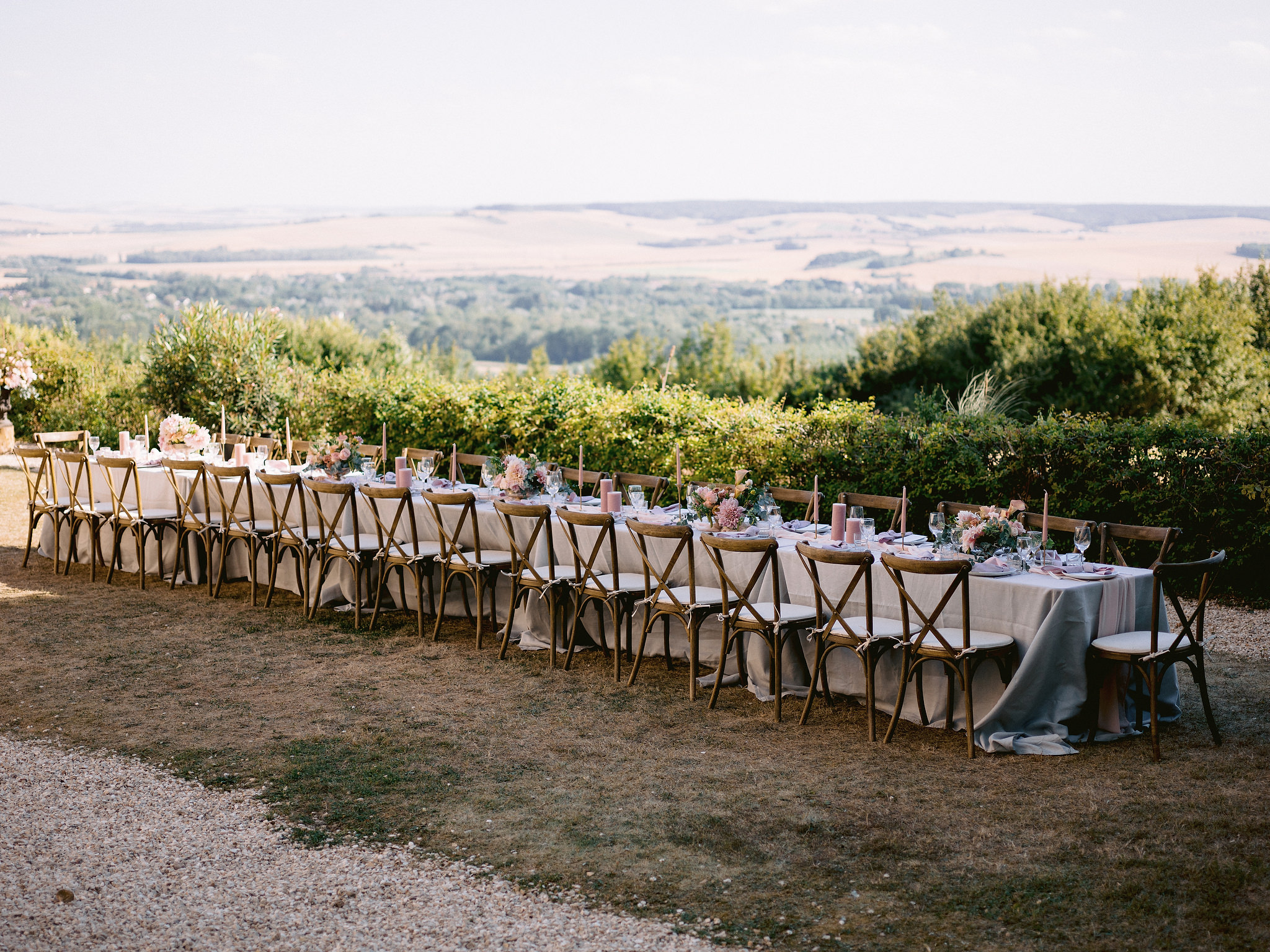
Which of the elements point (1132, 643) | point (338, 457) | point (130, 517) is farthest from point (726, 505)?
point (130, 517)

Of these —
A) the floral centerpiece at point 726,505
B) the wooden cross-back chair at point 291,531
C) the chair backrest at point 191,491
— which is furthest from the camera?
the chair backrest at point 191,491

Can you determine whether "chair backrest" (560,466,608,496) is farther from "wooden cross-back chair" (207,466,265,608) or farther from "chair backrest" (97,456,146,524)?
"chair backrest" (97,456,146,524)

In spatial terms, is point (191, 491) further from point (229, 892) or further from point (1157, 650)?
point (1157, 650)

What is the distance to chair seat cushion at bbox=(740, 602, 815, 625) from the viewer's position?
514 cm

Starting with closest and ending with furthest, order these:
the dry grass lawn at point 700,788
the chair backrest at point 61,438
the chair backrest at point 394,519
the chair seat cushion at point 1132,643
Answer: the dry grass lawn at point 700,788, the chair seat cushion at point 1132,643, the chair backrest at point 394,519, the chair backrest at point 61,438

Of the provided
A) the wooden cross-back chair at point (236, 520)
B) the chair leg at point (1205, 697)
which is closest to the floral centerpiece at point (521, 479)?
the wooden cross-back chair at point (236, 520)

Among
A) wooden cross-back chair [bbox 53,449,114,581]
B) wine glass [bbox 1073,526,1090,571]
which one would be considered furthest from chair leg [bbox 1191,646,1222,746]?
wooden cross-back chair [bbox 53,449,114,581]

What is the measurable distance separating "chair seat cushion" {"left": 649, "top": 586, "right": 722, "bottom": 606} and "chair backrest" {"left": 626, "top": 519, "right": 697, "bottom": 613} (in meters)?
0.01

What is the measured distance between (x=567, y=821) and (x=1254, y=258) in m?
23.3

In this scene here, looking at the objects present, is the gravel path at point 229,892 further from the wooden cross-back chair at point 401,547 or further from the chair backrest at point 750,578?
the wooden cross-back chair at point 401,547

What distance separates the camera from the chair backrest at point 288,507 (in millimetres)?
6867

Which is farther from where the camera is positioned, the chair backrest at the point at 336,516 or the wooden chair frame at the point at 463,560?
the chair backrest at the point at 336,516

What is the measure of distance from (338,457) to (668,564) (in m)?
2.76

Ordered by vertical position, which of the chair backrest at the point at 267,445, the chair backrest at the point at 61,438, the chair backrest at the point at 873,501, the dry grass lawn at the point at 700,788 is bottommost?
the dry grass lawn at the point at 700,788
